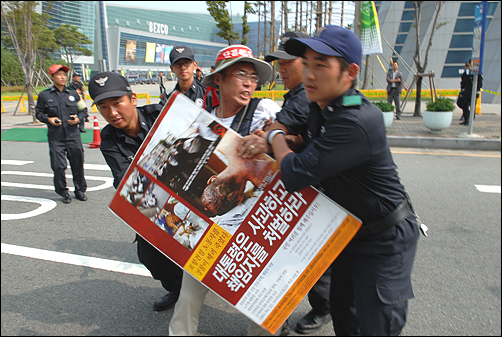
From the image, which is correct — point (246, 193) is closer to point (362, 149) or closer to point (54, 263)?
point (362, 149)

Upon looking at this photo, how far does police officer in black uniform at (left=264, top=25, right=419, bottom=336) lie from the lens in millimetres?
1420

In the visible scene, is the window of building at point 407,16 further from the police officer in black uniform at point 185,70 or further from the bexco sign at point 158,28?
the bexco sign at point 158,28

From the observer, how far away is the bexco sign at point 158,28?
334ft

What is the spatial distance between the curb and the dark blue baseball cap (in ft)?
26.1

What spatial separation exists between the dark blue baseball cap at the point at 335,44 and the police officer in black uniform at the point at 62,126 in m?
4.89

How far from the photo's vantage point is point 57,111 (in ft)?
18.1

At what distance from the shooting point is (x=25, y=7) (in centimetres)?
1426

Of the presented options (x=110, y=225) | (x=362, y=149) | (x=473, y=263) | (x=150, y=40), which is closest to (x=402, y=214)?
(x=362, y=149)

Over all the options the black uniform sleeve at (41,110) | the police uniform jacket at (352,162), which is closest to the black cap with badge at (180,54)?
the black uniform sleeve at (41,110)

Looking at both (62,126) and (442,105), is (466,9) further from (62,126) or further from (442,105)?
(62,126)

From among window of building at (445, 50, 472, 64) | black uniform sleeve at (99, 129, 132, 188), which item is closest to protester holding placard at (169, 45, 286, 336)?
black uniform sleeve at (99, 129, 132, 188)

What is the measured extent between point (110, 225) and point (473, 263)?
13.0 feet

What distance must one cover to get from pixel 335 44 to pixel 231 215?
0.85 meters

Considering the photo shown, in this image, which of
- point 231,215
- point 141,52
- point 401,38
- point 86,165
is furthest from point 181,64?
point 141,52
